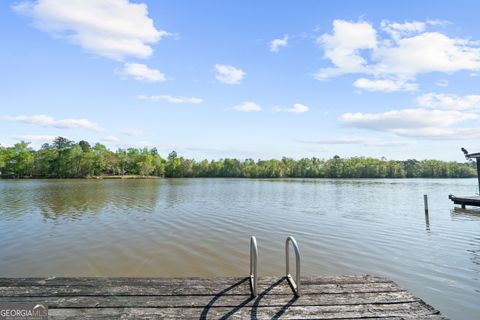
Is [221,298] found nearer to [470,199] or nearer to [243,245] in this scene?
[243,245]

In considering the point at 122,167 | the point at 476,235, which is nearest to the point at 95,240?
the point at 476,235

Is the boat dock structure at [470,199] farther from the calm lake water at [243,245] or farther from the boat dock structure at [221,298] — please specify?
the boat dock structure at [221,298]

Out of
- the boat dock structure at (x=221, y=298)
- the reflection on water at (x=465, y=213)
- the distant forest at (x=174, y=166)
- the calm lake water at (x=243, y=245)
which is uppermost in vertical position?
the distant forest at (x=174, y=166)

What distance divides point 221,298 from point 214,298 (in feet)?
0.35

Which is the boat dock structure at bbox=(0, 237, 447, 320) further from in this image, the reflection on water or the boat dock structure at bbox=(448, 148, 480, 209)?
the boat dock structure at bbox=(448, 148, 480, 209)

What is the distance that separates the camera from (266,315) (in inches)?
164

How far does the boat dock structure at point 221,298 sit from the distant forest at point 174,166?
284 ft

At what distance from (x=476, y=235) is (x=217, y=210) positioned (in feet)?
43.7

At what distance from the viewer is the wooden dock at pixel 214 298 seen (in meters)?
4.20

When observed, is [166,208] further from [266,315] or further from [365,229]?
[266,315]

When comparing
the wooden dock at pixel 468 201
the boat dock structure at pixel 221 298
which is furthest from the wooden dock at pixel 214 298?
the wooden dock at pixel 468 201

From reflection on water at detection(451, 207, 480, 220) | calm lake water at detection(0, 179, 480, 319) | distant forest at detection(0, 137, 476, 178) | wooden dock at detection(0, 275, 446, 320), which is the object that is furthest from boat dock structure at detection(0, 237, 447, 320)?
distant forest at detection(0, 137, 476, 178)

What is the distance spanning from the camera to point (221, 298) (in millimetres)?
4652

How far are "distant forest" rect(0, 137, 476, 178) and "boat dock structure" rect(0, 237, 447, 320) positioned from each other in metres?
86.6
